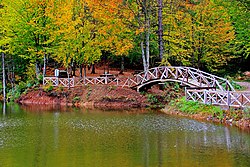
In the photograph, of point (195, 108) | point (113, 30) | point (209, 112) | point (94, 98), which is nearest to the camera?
point (209, 112)

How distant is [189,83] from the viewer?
25.4 m

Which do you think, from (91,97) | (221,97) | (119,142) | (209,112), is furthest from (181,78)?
(119,142)

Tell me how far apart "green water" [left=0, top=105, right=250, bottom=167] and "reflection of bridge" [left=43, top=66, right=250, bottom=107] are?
6.59 feet

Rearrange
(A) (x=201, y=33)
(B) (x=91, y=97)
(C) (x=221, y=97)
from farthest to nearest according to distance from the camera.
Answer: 1. (A) (x=201, y=33)
2. (B) (x=91, y=97)
3. (C) (x=221, y=97)

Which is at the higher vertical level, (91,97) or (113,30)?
(113,30)

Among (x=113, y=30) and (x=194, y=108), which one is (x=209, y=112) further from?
(x=113, y=30)

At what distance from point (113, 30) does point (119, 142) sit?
17.0 meters

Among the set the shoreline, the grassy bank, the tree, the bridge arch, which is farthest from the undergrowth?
the tree

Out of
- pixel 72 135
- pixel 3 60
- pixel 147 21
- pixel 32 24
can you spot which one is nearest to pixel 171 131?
pixel 72 135

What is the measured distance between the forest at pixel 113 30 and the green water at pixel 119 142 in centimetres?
1003

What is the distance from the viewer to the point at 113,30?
31.7 metres

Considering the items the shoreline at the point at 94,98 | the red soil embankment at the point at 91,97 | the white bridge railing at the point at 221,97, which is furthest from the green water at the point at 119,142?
the red soil embankment at the point at 91,97

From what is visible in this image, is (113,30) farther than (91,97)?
Yes

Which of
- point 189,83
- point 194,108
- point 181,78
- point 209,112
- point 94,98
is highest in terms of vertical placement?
point 181,78
